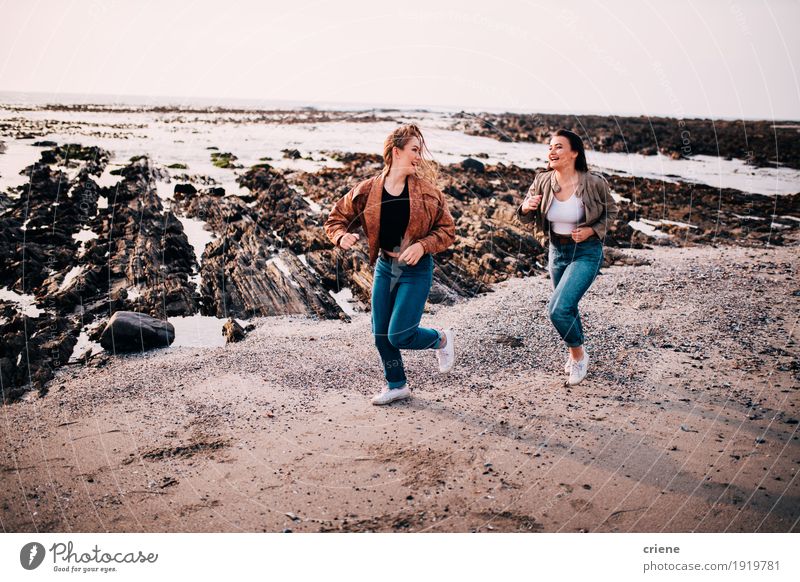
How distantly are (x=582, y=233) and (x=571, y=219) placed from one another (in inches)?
8.1

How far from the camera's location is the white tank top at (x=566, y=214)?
5051 mm

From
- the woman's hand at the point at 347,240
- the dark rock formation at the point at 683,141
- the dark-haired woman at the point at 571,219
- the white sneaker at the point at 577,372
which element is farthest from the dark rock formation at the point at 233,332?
the dark rock formation at the point at 683,141

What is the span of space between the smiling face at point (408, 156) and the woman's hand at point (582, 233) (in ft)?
5.21

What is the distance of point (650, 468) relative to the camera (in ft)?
13.1

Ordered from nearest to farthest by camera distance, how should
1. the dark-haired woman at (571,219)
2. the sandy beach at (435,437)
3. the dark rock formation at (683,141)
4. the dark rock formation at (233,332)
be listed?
the sandy beach at (435,437) → the dark-haired woman at (571,219) → the dark rock formation at (233,332) → the dark rock formation at (683,141)

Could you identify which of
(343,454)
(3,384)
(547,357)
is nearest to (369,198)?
(343,454)

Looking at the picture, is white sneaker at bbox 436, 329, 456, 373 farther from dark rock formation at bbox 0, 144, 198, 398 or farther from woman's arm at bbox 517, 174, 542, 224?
dark rock formation at bbox 0, 144, 198, 398

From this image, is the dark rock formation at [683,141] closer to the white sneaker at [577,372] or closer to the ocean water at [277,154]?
the ocean water at [277,154]

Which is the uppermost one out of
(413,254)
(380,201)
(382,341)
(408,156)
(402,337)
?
(408,156)

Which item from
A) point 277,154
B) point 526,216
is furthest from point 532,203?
point 277,154

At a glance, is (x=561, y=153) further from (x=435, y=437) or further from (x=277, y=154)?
(x=277, y=154)

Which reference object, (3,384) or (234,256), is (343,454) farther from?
(234,256)

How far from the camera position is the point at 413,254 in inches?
173

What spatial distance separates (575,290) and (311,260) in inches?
248
